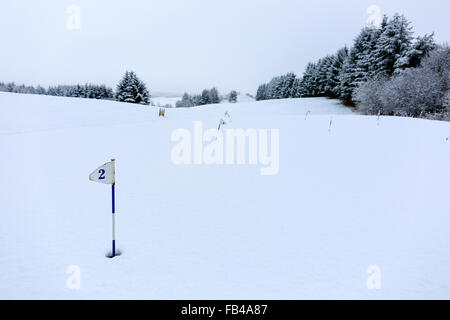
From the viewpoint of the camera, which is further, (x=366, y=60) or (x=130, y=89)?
(x=130, y=89)

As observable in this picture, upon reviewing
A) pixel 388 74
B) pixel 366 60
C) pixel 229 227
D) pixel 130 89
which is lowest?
pixel 229 227

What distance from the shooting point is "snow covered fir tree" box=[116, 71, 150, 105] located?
4769 cm

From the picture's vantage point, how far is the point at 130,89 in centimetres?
4769

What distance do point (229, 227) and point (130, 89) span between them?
4705 cm

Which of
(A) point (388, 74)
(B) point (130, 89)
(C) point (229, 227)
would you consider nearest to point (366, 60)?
(A) point (388, 74)

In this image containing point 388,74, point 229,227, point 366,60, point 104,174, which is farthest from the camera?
point 366,60

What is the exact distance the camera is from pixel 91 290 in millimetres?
4066

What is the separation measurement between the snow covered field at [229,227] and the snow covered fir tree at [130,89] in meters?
38.2

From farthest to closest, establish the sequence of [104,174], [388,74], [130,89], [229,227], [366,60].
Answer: [130,89]
[366,60]
[388,74]
[229,227]
[104,174]

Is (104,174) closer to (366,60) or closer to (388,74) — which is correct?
(388,74)

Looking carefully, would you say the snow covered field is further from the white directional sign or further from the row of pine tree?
the row of pine tree

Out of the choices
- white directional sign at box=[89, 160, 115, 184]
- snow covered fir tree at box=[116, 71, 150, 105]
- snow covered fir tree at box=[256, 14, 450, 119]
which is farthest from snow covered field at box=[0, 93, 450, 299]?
snow covered fir tree at box=[116, 71, 150, 105]

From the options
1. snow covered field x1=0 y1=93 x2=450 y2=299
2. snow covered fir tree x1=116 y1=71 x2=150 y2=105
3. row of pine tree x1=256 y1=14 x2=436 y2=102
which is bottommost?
snow covered field x1=0 y1=93 x2=450 y2=299

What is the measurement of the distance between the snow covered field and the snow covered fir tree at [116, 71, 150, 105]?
3815 cm
